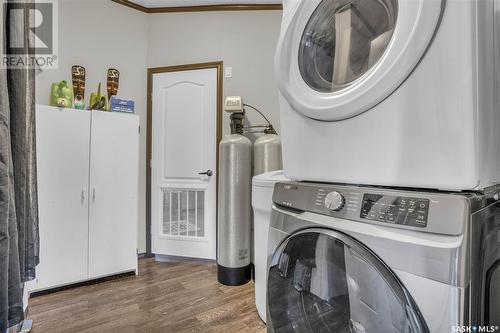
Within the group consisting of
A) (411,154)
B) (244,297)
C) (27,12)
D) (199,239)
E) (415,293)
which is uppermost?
(27,12)

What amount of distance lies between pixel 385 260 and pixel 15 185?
4.43 ft

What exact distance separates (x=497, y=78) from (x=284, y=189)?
0.72 metres

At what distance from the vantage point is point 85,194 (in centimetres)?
210

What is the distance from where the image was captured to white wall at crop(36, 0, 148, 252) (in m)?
2.38

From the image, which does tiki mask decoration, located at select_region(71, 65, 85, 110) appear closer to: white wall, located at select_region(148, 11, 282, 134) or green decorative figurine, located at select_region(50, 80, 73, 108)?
green decorative figurine, located at select_region(50, 80, 73, 108)

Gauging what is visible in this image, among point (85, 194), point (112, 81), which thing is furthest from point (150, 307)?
point (112, 81)

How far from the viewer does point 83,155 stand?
2084mm

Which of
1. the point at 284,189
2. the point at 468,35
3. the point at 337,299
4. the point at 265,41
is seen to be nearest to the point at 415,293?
the point at 337,299

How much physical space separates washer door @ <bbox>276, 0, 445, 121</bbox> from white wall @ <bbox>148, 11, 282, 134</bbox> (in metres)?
1.65

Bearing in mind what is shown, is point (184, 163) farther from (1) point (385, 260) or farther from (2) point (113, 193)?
(1) point (385, 260)

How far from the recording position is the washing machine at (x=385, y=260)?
606 millimetres

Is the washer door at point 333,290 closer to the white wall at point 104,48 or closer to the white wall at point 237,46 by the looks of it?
the white wall at point 237,46

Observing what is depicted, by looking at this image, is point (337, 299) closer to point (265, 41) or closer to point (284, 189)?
point (284, 189)

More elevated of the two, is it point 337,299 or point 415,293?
point 415,293
